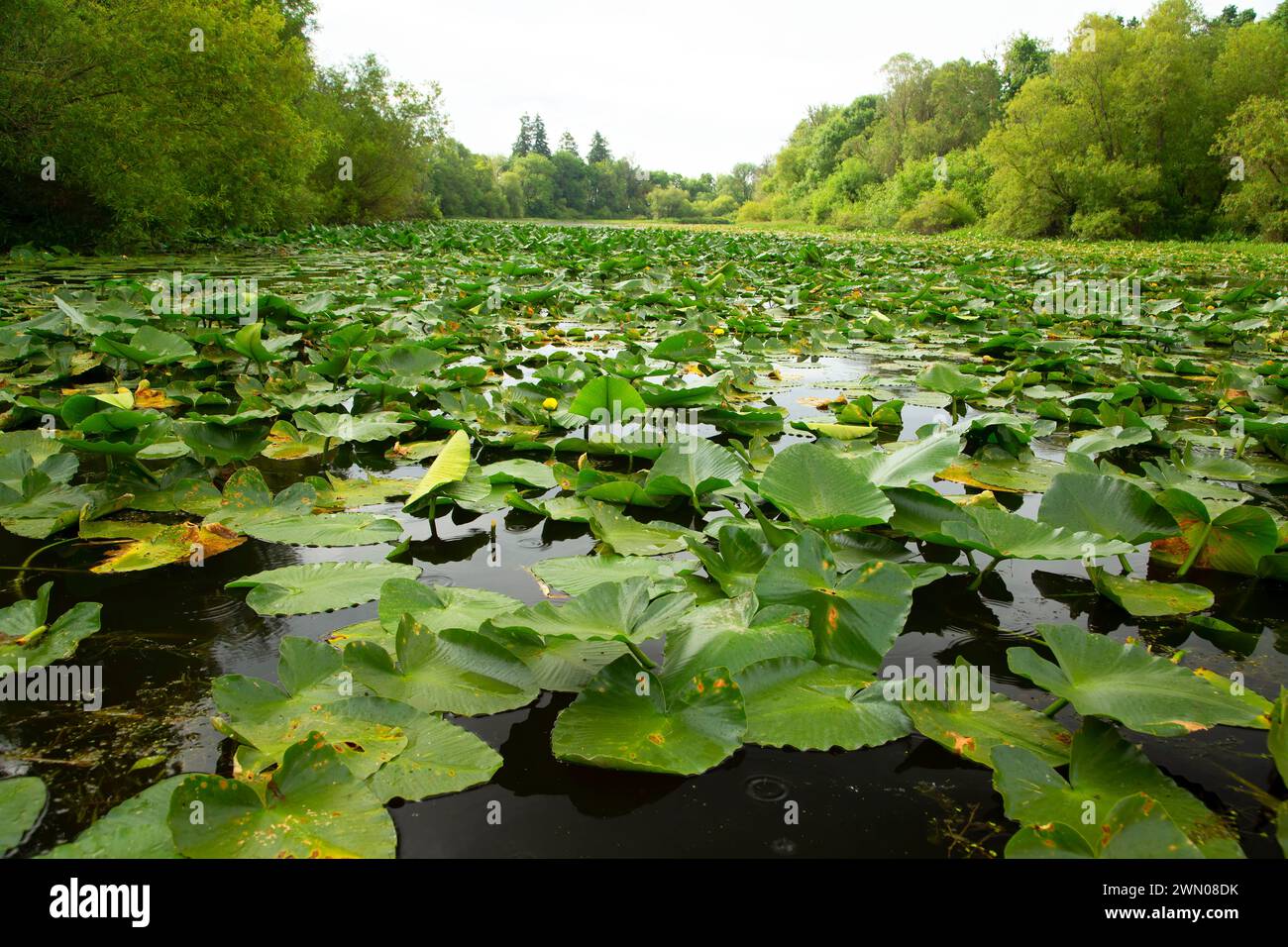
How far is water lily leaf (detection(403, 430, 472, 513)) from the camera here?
1266 millimetres

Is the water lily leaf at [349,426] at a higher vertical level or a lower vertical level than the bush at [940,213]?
lower

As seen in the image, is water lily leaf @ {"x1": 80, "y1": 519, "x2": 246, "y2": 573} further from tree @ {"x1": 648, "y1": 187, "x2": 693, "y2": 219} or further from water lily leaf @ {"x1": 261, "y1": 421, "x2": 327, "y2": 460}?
tree @ {"x1": 648, "y1": 187, "x2": 693, "y2": 219}

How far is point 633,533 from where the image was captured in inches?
A: 46.9

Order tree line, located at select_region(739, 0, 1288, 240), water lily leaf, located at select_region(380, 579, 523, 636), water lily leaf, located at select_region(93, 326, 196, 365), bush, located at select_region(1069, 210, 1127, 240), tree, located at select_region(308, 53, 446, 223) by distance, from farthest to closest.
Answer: tree, located at select_region(308, 53, 446, 223)
bush, located at select_region(1069, 210, 1127, 240)
tree line, located at select_region(739, 0, 1288, 240)
water lily leaf, located at select_region(93, 326, 196, 365)
water lily leaf, located at select_region(380, 579, 523, 636)

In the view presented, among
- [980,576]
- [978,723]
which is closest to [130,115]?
[980,576]

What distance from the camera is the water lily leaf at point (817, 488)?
3.46ft

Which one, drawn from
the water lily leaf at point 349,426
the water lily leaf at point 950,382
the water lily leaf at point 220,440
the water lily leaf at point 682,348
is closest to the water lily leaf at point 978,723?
the water lily leaf at point 349,426

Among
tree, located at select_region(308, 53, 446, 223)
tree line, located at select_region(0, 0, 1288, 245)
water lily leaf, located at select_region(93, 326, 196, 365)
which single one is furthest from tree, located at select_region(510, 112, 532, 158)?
water lily leaf, located at select_region(93, 326, 196, 365)

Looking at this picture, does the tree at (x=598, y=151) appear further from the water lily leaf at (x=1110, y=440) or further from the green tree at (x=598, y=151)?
the water lily leaf at (x=1110, y=440)

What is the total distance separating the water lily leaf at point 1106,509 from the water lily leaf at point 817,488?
0.30 meters

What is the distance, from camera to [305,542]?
3.74ft

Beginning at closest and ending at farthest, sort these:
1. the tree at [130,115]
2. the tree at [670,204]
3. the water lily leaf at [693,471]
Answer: the water lily leaf at [693,471] < the tree at [130,115] < the tree at [670,204]

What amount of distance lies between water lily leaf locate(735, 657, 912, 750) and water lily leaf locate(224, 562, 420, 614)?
0.51 meters
